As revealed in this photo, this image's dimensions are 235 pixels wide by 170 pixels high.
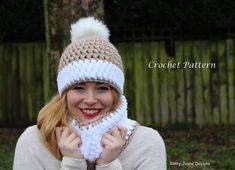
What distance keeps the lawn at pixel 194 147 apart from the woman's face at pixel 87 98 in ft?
13.8

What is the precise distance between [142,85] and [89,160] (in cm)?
692

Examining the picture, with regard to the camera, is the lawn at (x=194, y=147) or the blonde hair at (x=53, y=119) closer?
the blonde hair at (x=53, y=119)

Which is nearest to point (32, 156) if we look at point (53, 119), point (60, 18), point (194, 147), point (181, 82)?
point (53, 119)

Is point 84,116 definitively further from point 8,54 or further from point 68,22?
point 8,54

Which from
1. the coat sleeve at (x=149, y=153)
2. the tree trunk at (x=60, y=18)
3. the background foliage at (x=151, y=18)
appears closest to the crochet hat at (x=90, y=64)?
the coat sleeve at (x=149, y=153)

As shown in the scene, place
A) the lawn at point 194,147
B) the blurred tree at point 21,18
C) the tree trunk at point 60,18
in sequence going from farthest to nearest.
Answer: the blurred tree at point 21,18
the lawn at point 194,147
the tree trunk at point 60,18

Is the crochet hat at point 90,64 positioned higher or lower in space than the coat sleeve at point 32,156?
higher

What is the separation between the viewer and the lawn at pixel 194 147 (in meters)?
6.80

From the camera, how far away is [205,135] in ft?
28.5

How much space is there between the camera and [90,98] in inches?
99.5

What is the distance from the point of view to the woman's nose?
2.53 meters

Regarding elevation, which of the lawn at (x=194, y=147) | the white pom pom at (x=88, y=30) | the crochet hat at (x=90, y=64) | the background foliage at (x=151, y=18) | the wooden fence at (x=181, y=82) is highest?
the background foliage at (x=151, y=18)

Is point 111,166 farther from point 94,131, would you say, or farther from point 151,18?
point 151,18

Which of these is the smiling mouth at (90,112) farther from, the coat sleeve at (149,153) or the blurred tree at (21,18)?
the blurred tree at (21,18)
